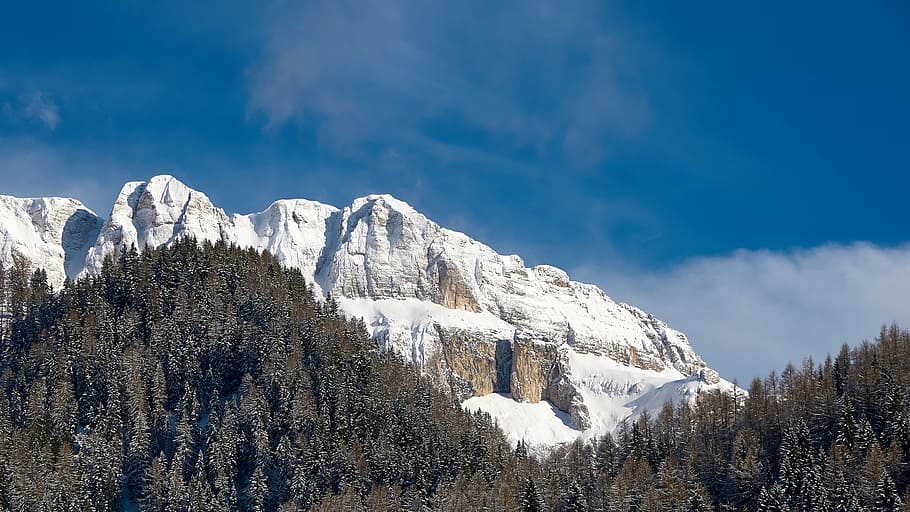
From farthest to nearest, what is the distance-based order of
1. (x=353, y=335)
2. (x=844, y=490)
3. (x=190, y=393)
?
1. (x=353, y=335)
2. (x=190, y=393)
3. (x=844, y=490)

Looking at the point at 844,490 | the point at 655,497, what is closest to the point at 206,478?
the point at 655,497

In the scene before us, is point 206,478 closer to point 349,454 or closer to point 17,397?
point 349,454

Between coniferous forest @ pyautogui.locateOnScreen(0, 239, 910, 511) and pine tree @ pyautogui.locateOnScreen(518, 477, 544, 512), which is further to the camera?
pine tree @ pyautogui.locateOnScreen(518, 477, 544, 512)

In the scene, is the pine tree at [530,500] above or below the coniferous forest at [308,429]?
below

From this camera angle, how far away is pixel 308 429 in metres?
148

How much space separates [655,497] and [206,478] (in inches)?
2439

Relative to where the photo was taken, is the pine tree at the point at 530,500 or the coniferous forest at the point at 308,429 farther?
the pine tree at the point at 530,500

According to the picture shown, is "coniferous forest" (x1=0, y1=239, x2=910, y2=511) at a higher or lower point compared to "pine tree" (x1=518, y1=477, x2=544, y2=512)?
higher

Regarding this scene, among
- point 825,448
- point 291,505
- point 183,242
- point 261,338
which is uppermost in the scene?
point 183,242

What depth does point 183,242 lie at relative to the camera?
19238 cm

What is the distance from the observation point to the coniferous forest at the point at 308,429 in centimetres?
12962

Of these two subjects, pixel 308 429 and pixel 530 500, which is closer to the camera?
pixel 530 500

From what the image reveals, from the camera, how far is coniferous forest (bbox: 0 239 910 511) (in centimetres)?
12962

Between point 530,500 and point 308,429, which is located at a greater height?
point 308,429
